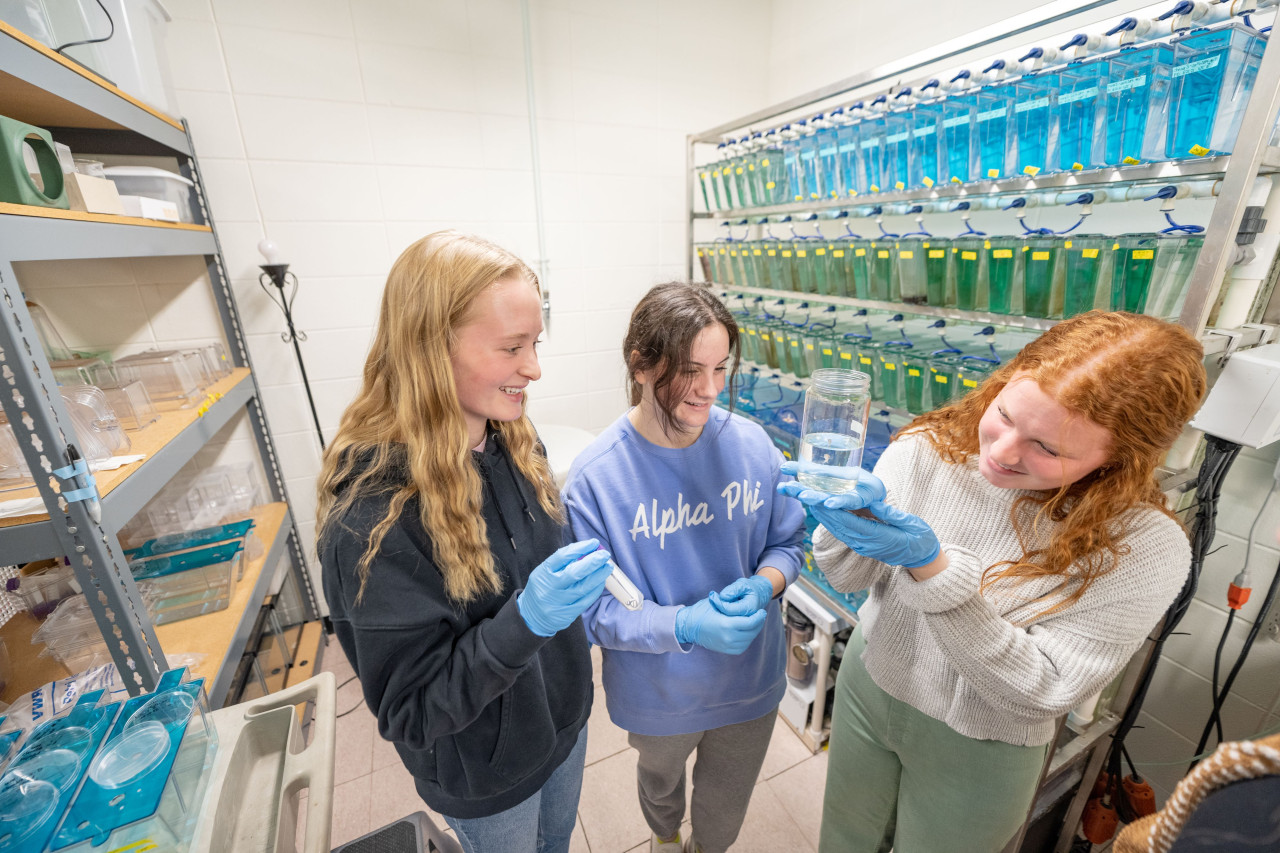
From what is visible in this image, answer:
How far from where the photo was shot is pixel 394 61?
2145 millimetres

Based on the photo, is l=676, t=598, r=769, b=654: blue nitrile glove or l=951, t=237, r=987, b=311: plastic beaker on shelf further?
l=951, t=237, r=987, b=311: plastic beaker on shelf

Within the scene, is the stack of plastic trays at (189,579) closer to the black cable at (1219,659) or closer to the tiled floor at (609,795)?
the tiled floor at (609,795)

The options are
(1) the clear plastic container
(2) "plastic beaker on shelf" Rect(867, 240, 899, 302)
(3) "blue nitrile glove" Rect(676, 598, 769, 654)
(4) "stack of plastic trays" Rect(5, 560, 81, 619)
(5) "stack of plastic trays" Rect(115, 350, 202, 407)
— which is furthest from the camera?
(2) "plastic beaker on shelf" Rect(867, 240, 899, 302)

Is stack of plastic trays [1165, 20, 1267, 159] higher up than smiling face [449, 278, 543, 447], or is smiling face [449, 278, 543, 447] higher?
stack of plastic trays [1165, 20, 1267, 159]

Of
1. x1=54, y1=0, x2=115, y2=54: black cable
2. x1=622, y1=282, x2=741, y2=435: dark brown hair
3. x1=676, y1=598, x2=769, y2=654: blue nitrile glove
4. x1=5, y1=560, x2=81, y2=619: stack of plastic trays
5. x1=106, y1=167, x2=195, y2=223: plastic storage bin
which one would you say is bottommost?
x1=5, y1=560, x2=81, y2=619: stack of plastic trays

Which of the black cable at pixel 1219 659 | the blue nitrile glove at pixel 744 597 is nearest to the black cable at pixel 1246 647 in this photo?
the black cable at pixel 1219 659

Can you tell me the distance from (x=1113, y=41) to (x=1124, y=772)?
2190 mm

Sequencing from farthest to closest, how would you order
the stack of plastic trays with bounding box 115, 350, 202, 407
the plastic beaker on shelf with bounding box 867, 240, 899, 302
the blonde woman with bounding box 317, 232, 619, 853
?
the plastic beaker on shelf with bounding box 867, 240, 899, 302 → the stack of plastic trays with bounding box 115, 350, 202, 407 → the blonde woman with bounding box 317, 232, 619, 853

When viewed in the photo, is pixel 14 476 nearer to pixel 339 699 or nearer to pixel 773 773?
pixel 339 699

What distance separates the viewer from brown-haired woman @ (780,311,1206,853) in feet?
2.69

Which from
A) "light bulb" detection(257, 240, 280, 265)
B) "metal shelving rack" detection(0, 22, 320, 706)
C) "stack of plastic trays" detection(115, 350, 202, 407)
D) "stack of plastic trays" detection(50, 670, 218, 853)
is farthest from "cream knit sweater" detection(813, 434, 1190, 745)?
"light bulb" detection(257, 240, 280, 265)

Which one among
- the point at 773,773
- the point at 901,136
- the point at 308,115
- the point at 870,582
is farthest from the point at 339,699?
the point at 901,136

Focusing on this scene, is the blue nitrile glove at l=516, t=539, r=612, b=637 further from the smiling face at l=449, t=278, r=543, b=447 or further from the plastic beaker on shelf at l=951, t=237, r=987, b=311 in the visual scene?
the plastic beaker on shelf at l=951, t=237, r=987, b=311

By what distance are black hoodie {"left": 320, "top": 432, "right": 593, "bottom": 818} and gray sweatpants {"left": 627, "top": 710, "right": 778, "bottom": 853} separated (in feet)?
1.16
